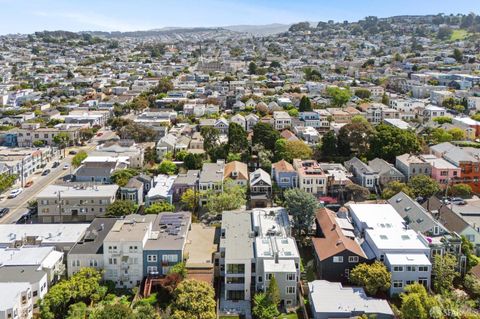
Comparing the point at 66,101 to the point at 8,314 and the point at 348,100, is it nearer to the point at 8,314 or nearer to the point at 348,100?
the point at 348,100

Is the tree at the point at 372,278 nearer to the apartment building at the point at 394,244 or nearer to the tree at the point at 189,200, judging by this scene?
the apartment building at the point at 394,244

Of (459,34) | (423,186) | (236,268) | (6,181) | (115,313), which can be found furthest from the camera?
(459,34)

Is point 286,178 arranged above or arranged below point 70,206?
above

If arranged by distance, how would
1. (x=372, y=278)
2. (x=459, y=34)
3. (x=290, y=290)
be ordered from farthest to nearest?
(x=459, y=34)
(x=290, y=290)
(x=372, y=278)

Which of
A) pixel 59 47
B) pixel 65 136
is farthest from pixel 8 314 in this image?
pixel 59 47

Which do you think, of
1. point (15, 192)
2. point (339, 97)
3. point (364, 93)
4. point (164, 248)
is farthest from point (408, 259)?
point (364, 93)

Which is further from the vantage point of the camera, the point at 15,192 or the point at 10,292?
the point at 15,192

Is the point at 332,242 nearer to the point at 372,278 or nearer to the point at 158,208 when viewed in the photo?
the point at 372,278
